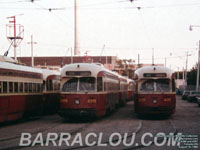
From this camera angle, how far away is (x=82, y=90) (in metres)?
17.8

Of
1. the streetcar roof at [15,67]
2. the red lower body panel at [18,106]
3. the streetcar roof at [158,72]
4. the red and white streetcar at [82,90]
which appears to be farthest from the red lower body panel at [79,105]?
the streetcar roof at [158,72]

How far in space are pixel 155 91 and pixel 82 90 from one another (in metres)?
3.92

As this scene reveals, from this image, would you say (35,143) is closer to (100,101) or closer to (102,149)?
(102,149)

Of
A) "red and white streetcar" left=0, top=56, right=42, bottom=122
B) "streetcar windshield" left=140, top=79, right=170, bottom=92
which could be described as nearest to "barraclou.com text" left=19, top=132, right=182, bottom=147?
"red and white streetcar" left=0, top=56, right=42, bottom=122

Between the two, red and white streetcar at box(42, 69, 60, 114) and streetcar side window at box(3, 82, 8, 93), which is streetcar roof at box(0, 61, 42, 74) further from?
red and white streetcar at box(42, 69, 60, 114)

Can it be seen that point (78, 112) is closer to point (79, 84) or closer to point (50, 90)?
point (79, 84)

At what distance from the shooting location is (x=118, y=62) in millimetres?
100500

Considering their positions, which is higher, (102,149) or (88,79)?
(88,79)

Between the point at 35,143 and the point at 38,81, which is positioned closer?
the point at 35,143

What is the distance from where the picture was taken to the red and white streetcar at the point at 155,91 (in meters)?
18.8

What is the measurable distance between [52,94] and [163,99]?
7887 millimetres

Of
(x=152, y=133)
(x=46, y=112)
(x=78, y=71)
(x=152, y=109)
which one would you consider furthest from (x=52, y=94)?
(x=152, y=133)

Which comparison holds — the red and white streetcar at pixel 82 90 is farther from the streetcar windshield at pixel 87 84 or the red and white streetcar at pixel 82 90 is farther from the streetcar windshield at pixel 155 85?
the streetcar windshield at pixel 155 85

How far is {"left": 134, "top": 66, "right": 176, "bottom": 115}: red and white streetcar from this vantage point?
18.8 m
